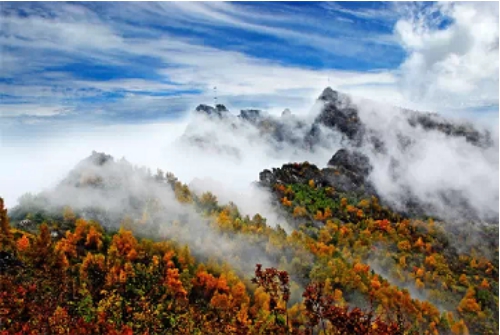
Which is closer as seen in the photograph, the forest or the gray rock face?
the forest

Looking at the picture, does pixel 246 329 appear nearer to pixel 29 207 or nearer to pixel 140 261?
pixel 140 261

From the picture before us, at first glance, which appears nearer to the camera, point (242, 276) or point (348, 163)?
point (242, 276)

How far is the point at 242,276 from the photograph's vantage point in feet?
200

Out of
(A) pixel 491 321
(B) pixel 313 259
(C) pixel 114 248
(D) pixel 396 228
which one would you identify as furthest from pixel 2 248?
(D) pixel 396 228

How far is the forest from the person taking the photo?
955 centimetres

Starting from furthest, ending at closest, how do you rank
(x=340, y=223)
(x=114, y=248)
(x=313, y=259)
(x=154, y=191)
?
(x=340, y=223) < (x=154, y=191) < (x=313, y=259) < (x=114, y=248)

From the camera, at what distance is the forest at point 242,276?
31.3ft

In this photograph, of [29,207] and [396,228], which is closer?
[29,207]

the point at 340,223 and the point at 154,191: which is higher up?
the point at 154,191

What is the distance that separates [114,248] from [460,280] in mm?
82579

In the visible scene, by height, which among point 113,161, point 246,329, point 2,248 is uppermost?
point 246,329

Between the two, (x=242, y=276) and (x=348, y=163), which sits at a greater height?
(x=242, y=276)

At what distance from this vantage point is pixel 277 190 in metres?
135

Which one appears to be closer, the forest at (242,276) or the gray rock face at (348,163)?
the forest at (242,276)
